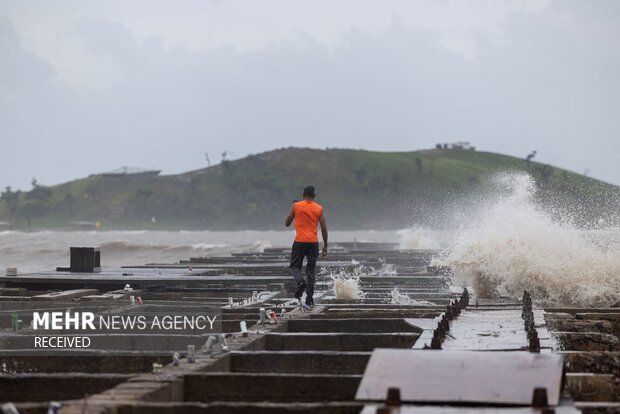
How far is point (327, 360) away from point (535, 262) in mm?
13028

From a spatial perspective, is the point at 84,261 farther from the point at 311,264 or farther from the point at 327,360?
the point at 327,360

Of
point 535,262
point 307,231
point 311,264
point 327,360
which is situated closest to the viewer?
point 327,360

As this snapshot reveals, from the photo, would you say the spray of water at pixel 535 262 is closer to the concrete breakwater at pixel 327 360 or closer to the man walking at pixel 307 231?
the concrete breakwater at pixel 327 360

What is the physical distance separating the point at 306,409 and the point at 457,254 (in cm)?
1766

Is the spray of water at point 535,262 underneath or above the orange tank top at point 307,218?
underneath

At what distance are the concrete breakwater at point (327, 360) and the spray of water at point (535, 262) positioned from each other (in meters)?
2.72

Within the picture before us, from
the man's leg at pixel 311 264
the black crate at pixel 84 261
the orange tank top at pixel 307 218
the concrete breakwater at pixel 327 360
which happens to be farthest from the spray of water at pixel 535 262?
the black crate at pixel 84 261

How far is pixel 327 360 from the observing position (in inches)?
437

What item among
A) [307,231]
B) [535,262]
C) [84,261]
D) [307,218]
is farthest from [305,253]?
[84,261]

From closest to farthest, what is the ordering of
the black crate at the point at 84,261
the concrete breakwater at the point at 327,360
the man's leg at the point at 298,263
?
the concrete breakwater at the point at 327,360 < the man's leg at the point at 298,263 < the black crate at the point at 84,261

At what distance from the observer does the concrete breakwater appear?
813 centimetres

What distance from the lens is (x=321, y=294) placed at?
22.2 m

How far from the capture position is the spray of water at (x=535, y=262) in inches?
861

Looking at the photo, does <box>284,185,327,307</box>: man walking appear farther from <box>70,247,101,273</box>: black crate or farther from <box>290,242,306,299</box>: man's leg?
<box>70,247,101,273</box>: black crate
